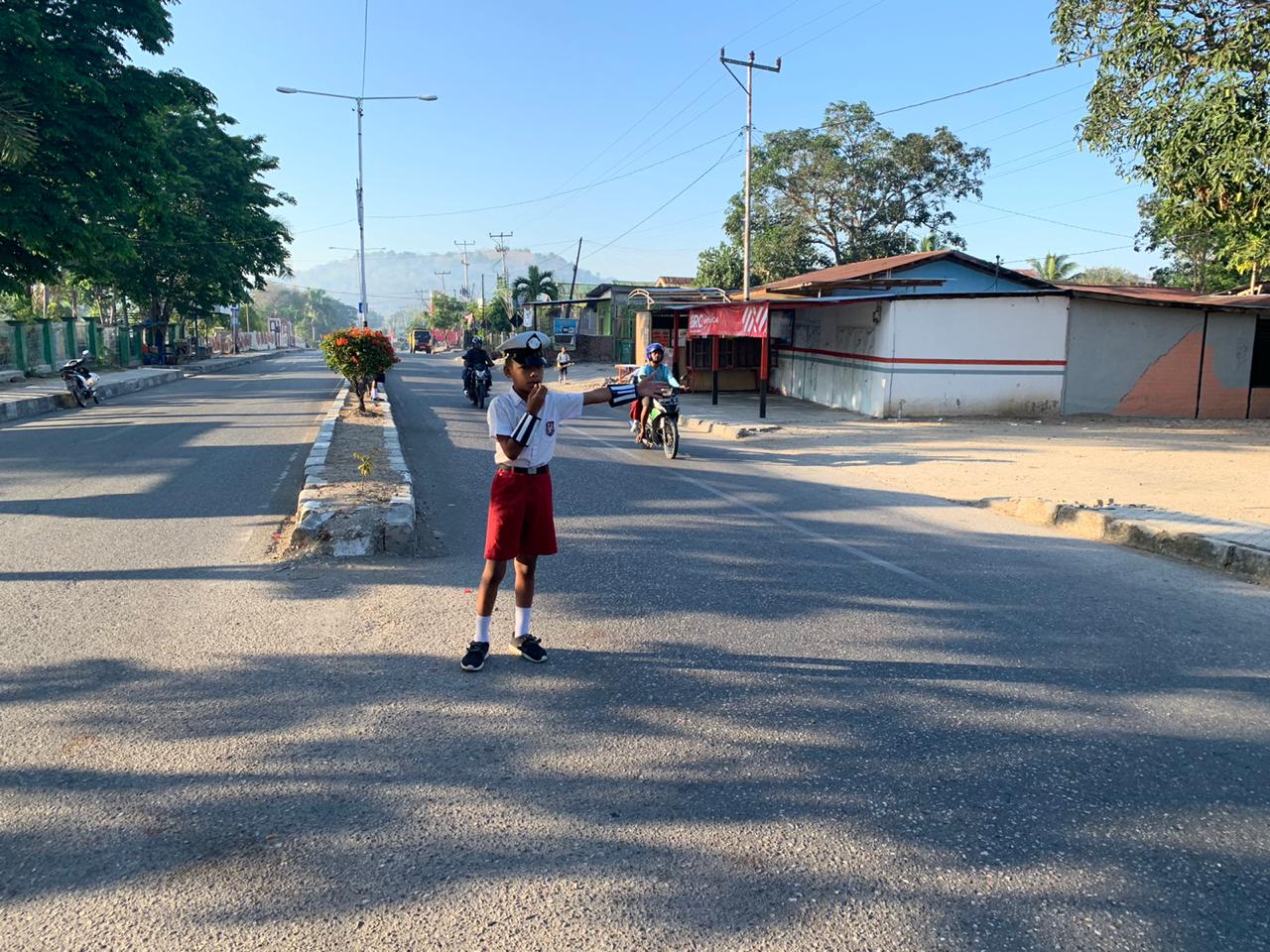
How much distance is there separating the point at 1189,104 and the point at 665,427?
870 cm

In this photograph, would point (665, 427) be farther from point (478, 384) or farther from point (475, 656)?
point (475, 656)

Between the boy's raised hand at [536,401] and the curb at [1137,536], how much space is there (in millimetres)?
5601

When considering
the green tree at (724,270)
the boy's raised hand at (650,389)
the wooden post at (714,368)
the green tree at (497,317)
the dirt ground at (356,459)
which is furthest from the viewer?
the green tree at (497,317)

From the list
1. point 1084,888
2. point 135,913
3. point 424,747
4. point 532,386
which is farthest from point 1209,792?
point 135,913

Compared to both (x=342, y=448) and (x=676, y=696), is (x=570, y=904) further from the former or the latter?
(x=342, y=448)

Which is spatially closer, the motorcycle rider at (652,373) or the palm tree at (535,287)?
the motorcycle rider at (652,373)

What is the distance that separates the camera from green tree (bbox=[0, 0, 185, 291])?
1777 cm

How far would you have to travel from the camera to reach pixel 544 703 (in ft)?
13.6

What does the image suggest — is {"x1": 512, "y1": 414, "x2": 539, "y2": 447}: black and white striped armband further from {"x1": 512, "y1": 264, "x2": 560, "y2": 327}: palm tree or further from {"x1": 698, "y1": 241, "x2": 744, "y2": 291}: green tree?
{"x1": 512, "y1": 264, "x2": 560, "y2": 327}: palm tree

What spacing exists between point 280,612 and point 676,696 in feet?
8.55

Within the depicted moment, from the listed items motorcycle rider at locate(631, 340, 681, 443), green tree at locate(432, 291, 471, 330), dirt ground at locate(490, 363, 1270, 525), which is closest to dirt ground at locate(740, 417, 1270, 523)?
dirt ground at locate(490, 363, 1270, 525)

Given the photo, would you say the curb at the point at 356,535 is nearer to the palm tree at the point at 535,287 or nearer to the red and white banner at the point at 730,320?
the red and white banner at the point at 730,320

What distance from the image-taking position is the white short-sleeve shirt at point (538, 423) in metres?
4.55

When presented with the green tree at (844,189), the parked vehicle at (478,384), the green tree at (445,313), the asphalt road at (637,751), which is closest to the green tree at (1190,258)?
the green tree at (844,189)
